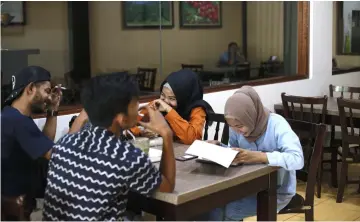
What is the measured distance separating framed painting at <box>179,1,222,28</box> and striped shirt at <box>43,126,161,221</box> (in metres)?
4.89

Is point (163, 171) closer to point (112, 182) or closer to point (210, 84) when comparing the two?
point (112, 182)

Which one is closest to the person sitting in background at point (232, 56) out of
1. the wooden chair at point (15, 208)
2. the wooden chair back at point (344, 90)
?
the wooden chair back at point (344, 90)

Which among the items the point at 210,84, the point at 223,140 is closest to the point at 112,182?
the point at 223,140

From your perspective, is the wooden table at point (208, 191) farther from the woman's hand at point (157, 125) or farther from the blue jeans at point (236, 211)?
the woman's hand at point (157, 125)

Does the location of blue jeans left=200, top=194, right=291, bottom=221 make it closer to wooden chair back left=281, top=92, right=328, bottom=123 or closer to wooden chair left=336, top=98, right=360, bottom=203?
wooden chair left=336, top=98, right=360, bottom=203

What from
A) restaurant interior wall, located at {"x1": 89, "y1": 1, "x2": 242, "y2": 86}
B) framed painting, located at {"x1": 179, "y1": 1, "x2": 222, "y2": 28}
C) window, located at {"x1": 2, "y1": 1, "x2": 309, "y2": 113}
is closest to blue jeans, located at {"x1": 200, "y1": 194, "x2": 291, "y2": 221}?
window, located at {"x1": 2, "y1": 1, "x2": 309, "y2": 113}

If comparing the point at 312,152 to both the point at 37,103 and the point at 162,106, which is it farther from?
the point at 37,103

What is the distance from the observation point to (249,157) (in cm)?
209

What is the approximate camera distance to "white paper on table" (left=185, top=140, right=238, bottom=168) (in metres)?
1.98

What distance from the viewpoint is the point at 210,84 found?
171 inches

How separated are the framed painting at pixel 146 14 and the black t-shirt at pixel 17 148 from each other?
4.21 meters

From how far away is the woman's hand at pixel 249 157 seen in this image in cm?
207

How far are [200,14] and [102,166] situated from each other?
5.30m

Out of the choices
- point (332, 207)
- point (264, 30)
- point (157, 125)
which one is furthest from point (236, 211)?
point (264, 30)
